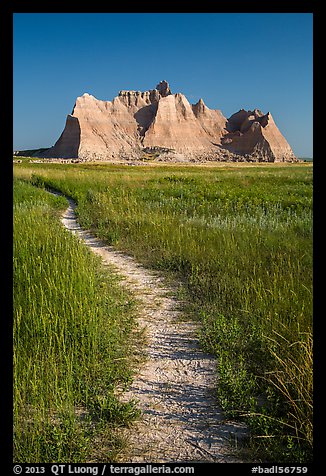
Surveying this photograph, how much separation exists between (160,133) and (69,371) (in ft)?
511

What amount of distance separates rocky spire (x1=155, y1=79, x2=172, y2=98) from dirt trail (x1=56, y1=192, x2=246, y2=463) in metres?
186

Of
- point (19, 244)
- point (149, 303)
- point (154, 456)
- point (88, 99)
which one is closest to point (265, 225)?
point (149, 303)

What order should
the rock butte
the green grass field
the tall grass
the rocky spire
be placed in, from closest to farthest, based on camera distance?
the tall grass → the green grass field → the rock butte → the rocky spire

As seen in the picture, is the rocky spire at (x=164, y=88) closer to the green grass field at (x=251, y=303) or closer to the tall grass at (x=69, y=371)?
the green grass field at (x=251, y=303)

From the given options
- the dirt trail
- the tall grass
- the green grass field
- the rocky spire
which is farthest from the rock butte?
the dirt trail

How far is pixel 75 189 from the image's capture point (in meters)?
22.2

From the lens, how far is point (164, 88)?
17988 cm

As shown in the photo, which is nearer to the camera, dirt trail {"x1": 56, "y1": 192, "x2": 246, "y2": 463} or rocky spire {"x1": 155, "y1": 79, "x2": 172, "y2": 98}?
dirt trail {"x1": 56, "y1": 192, "x2": 246, "y2": 463}

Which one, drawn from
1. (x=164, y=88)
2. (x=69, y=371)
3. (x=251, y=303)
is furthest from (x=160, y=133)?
(x=69, y=371)

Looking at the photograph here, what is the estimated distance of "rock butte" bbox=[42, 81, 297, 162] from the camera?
13850cm

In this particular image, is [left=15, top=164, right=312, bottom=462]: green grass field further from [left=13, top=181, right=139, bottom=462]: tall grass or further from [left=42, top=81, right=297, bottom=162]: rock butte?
[left=42, top=81, right=297, bottom=162]: rock butte

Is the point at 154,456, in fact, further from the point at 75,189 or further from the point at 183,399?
the point at 75,189

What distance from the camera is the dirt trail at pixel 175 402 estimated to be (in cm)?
274

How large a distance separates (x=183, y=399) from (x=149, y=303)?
2.49m
